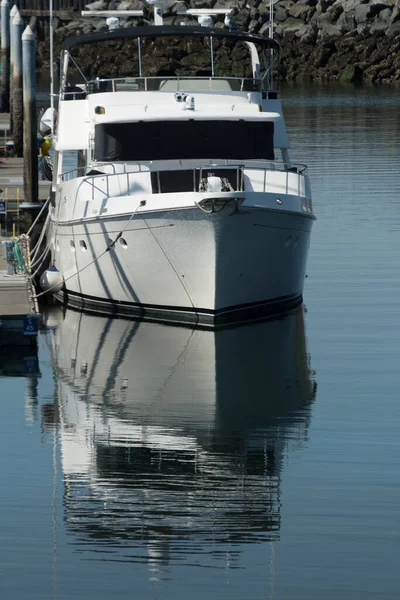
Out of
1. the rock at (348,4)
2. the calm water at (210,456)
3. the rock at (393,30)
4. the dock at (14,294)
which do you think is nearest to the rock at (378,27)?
the rock at (393,30)

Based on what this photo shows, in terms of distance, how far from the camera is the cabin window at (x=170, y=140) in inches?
757

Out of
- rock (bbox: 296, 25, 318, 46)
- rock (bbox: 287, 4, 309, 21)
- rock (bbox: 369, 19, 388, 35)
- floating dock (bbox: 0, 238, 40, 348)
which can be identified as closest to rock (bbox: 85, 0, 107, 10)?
Result: rock (bbox: 287, 4, 309, 21)

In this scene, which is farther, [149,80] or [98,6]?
[98,6]

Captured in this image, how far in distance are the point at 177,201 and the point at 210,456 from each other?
5069mm

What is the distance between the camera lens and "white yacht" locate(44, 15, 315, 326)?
57.6 feet

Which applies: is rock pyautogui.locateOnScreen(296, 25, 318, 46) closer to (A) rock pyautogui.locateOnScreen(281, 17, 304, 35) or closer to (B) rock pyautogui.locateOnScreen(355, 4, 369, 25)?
(A) rock pyautogui.locateOnScreen(281, 17, 304, 35)

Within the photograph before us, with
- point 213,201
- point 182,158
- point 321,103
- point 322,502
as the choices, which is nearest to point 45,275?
point 182,158

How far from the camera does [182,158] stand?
1928cm

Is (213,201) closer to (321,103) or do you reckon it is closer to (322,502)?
(322,502)

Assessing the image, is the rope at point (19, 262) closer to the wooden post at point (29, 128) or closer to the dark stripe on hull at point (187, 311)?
the dark stripe on hull at point (187, 311)

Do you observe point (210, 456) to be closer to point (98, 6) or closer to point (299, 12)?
point (299, 12)

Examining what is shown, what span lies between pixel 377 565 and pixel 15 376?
278 inches

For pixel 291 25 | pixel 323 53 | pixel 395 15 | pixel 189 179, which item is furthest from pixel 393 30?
pixel 189 179

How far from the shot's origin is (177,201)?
17.3m
